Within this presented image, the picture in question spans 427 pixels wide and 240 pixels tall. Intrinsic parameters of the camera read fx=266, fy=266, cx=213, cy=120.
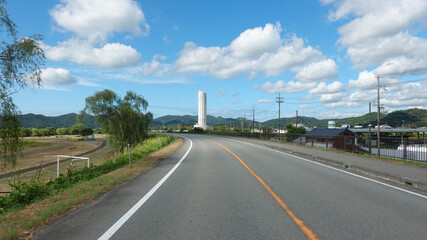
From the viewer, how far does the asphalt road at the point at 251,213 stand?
4.11 metres

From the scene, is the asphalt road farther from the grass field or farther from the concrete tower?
the concrete tower

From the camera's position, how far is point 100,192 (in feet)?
24.1

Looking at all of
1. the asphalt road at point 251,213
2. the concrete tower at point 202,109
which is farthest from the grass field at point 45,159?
the concrete tower at point 202,109

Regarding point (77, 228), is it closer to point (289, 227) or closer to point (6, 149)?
point (289, 227)

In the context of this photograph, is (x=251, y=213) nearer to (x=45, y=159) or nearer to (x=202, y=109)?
(x=45, y=159)

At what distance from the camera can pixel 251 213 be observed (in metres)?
5.09

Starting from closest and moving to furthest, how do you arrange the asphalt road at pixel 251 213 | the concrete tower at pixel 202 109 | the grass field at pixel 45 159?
the asphalt road at pixel 251 213, the grass field at pixel 45 159, the concrete tower at pixel 202 109

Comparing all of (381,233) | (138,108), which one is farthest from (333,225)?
(138,108)

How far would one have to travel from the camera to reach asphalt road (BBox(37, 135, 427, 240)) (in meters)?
4.11

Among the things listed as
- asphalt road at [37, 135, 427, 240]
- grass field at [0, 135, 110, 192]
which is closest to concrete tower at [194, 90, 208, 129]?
grass field at [0, 135, 110, 192]

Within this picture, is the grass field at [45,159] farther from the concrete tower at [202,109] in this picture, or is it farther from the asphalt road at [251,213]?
the concrete tower at [202,109]

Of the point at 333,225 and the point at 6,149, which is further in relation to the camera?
the point at 6,149

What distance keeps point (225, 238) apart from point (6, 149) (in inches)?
303

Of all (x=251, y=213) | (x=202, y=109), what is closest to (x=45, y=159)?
(x=251, y=213)
